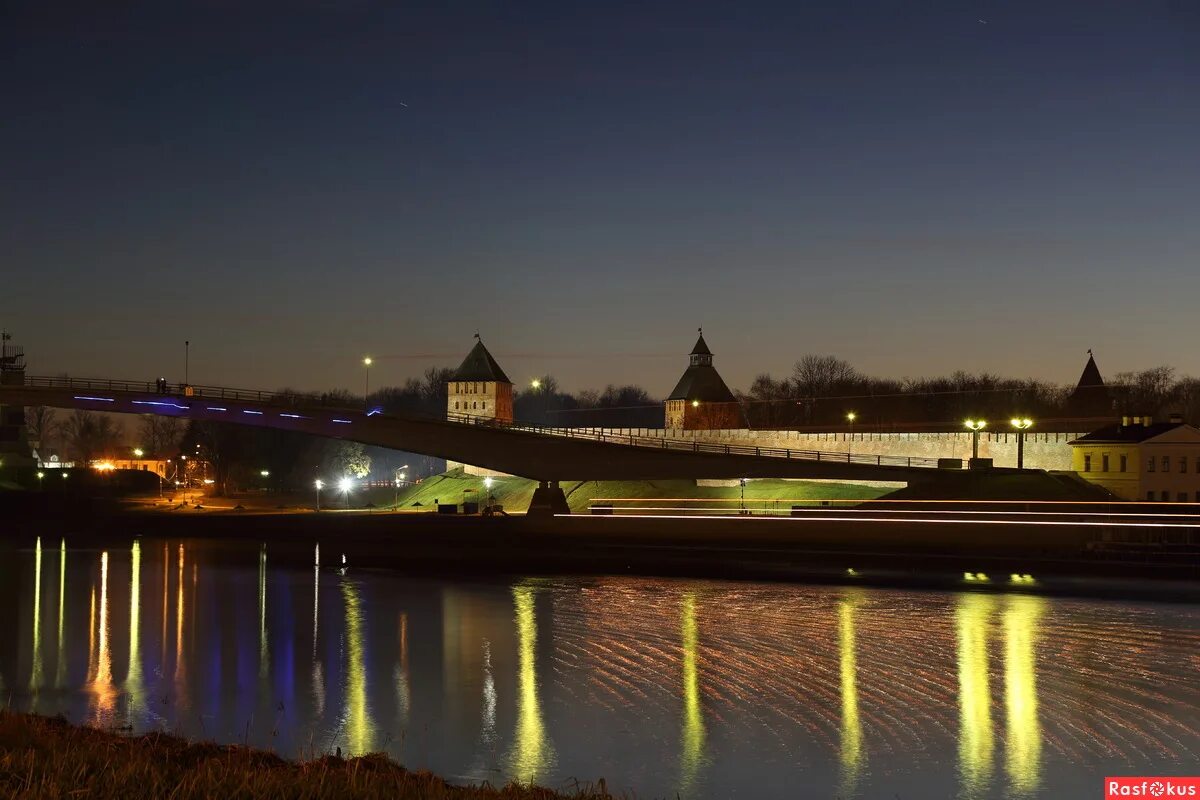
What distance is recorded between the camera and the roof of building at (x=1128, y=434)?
214ft

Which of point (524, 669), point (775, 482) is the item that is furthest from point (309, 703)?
point (775, 482)

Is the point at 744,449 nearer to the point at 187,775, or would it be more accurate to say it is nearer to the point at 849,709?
the point at 849,709

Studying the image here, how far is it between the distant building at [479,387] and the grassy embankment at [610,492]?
18887 mm

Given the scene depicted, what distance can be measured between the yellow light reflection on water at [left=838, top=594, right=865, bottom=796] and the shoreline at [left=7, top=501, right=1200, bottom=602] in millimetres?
10624

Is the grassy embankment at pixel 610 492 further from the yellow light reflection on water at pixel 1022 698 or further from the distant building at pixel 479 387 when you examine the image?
the yellow light reflection on water at pixel 1022 698

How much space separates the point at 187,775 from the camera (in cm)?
1278

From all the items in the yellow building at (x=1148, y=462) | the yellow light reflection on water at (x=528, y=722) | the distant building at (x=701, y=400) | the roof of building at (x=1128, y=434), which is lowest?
the yellow light reflection on water at (x=528, y=722)

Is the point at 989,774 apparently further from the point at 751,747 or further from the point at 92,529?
the point at 92,529

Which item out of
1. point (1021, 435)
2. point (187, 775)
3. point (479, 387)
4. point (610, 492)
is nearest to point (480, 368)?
point (479, 387)

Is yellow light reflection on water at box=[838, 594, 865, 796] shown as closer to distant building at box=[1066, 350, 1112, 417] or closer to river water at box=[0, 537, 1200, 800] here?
river water at box=[0, 537, 1200, 800]

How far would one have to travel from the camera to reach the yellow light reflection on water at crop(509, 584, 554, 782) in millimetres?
17953

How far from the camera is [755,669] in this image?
25.1 m

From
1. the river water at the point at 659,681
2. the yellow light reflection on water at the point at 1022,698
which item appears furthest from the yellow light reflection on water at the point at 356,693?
the yellow light reflection on water at the point at 1022,698

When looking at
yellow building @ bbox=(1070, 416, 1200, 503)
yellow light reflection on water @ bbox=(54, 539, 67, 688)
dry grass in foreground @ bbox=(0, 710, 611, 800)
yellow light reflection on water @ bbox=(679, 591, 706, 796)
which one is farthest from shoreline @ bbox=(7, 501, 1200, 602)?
dry grass in foreground @ bbox=(0, 710, 611, 800)
